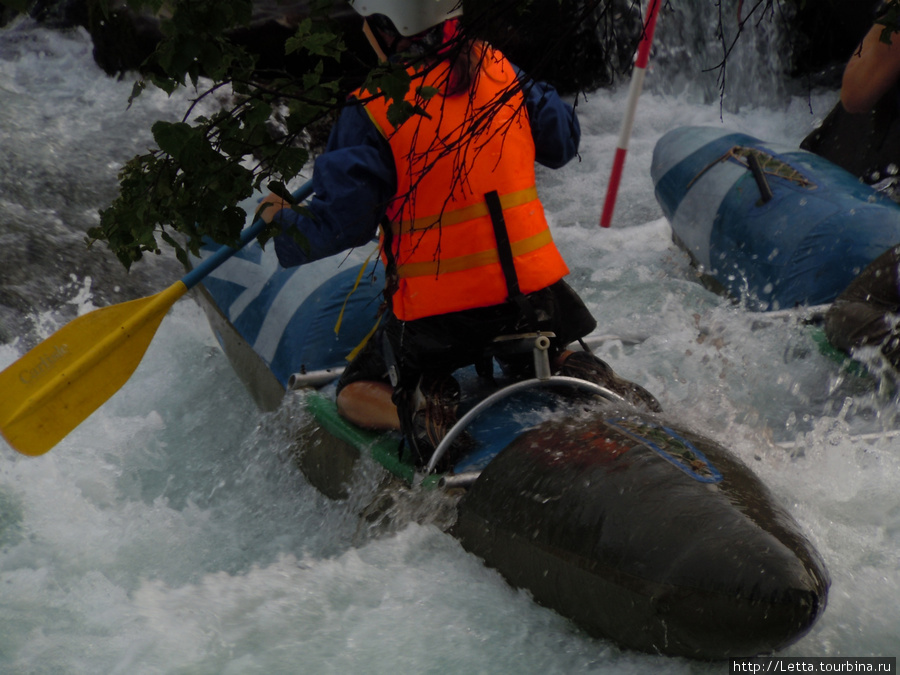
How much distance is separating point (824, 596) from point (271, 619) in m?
1.27

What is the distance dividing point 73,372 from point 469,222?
1.35 metres

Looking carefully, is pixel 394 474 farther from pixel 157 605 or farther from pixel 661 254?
pixel 661 254

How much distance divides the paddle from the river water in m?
0.41

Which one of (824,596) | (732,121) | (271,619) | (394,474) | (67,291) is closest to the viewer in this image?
(824,596)

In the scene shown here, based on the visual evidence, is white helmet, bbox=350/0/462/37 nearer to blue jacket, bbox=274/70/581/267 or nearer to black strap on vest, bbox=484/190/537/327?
blue jacket, bbox=274/70/581/267

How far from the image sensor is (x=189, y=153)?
1453 millimetres

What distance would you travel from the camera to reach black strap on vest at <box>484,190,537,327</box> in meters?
2.34

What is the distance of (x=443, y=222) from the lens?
2.32 meters

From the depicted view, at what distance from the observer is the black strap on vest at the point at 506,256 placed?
2.34 m

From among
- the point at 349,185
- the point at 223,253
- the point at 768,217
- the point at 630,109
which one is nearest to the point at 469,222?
the point at 349,185

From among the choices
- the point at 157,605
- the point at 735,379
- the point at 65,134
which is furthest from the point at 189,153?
the point at 65,134

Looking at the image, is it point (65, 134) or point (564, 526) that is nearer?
point (564, 526)

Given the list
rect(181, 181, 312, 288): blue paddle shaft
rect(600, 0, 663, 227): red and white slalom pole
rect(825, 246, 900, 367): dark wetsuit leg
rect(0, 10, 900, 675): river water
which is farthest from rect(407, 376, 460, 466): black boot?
rect(600, 0, 663, 227): red and white slalom pole

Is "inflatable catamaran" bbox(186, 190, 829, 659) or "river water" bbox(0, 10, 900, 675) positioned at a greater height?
"inflatable catamaran" bbox(186, 190, 829, 659)
